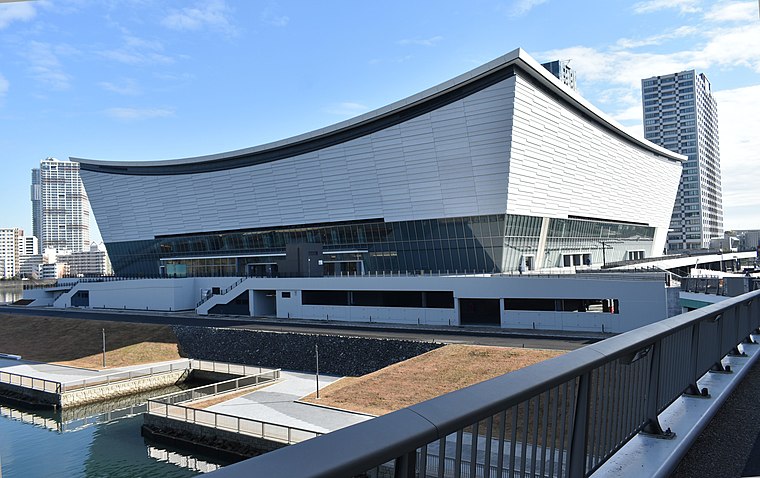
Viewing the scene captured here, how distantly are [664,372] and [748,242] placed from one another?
18244cm

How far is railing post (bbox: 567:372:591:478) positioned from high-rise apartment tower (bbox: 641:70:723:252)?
157 metres

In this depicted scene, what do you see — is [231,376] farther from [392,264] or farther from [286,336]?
[392,264]

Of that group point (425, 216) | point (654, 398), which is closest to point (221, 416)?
point (654, 398)

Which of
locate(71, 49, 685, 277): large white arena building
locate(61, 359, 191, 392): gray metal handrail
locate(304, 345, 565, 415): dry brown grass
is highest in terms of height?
locate(71, 49, 685, 277): large white arena building

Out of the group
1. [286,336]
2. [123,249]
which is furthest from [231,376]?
[123,249]

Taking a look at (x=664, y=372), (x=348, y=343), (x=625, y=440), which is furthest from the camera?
(x=348, y=343)

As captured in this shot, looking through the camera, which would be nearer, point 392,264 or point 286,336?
point 286,336

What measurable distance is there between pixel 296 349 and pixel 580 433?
112 ft

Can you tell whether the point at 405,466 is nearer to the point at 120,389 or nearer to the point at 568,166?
the point at 120,389

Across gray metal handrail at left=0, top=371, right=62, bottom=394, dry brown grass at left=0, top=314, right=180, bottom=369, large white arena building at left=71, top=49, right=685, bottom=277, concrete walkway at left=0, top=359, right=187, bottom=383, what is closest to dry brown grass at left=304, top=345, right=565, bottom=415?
gray metal handrail at left=0, top=371, right=62, bottom=394

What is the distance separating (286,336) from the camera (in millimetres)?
37375

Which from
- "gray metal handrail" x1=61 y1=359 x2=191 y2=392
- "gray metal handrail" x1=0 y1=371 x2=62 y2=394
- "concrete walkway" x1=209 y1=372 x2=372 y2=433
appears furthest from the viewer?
"gray metal handrail" x1=61 y1=359 x2=191 y2=392

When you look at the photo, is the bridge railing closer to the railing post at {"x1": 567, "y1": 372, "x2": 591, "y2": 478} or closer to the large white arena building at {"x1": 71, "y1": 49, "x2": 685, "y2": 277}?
the railing post at {"x1": 567, "y1": 372, "x2": 591, "y2": 478}

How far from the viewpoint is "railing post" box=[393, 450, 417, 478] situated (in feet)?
6.51
